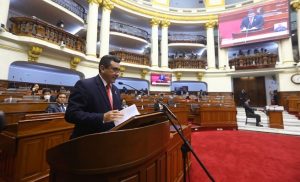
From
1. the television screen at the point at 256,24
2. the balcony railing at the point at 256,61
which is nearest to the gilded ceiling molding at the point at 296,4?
the television screen at the point at 256,24

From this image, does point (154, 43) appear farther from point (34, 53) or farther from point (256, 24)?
point (34, 53)

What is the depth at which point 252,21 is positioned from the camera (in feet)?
38.8

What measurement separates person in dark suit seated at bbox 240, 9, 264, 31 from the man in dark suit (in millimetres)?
13241

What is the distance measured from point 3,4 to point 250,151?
8.75 meters

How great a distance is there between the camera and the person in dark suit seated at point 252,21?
455 inches

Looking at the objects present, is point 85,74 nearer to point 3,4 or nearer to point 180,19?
point 3,4

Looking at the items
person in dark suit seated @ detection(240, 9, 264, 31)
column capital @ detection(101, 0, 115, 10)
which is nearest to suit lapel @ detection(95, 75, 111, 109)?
column capital @ detection(101, 0, 115, 10)

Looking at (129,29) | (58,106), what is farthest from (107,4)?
(58,106)

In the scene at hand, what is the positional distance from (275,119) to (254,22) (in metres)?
8.43

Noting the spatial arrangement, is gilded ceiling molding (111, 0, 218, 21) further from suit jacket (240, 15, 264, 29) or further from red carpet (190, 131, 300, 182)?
red carpet (190, 131, 300, 182)

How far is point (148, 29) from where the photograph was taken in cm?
1501

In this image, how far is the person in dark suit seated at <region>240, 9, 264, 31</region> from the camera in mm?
11555

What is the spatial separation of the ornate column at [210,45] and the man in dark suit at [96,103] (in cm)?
1309

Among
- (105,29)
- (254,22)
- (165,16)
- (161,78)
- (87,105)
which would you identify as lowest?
(87,105)
